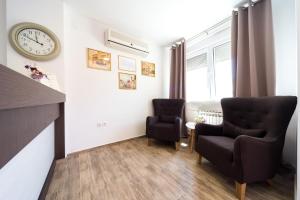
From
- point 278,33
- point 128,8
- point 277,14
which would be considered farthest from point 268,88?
point 128,8

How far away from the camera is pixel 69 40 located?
7.05 feet

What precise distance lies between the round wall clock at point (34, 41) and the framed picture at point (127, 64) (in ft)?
3.78

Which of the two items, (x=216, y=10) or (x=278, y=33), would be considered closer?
(x=278, y=33)

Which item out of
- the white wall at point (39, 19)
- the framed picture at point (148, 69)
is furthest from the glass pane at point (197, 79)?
the white wall at point (39, 19)

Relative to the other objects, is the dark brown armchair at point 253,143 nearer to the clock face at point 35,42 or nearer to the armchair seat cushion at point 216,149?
the armchair seat cushion at point 216,149

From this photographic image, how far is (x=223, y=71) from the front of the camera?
2523 mm

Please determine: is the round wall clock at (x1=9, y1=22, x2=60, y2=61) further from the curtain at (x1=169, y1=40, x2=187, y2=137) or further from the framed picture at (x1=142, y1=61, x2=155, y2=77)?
the curtain at (x1=169, y1=40, x2=187, y2=137)

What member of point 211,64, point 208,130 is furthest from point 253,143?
point 211,64

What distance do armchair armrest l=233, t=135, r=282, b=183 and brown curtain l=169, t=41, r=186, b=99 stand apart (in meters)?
1.95

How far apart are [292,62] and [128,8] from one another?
2.43 metres

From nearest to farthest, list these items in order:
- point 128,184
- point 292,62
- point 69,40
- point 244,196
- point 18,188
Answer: point 18,188 < point 244,196 < point 128,184 < point 292,62 < point 69,40

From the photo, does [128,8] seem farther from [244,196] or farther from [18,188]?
[244,196]

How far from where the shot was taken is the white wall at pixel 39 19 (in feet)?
5.22

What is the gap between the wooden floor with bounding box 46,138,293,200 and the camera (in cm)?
127
